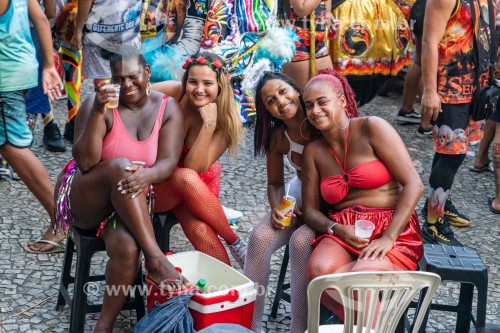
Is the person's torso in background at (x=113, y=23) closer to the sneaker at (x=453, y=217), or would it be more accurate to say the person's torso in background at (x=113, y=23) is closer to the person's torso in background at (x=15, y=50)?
the person's torso in background at (x=15, y=50)

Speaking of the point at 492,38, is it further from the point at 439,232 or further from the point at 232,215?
the point at 232,215

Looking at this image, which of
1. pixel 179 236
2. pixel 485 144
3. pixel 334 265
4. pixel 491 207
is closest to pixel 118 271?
pixel 334 265

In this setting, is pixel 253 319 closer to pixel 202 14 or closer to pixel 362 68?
pixel 202 14

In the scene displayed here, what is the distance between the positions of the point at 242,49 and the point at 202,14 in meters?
0.33

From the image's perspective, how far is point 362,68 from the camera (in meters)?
5.72

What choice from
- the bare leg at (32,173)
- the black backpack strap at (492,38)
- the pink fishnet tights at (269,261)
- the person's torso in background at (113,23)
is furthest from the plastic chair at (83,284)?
the black backpack strap at (492,38)

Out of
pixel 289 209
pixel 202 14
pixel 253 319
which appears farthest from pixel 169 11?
pixel 253 319

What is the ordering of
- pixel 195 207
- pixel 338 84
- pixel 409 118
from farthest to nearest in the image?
pixel 409 118
pixel 195 207
pixel 338 84

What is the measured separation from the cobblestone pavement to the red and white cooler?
16.5 inches

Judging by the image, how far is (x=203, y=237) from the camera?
389 centimetres

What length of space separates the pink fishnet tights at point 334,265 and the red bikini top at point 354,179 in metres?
0.25

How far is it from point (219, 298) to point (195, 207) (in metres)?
0.67

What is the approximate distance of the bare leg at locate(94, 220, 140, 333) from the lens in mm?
3471

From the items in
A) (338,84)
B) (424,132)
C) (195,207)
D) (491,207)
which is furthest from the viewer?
(424,132)
